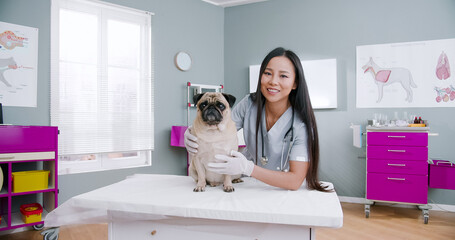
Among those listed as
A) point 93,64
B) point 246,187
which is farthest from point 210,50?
point 246,187

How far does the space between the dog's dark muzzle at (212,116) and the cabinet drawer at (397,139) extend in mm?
2467

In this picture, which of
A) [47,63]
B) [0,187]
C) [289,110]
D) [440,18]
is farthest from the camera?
[440,18]

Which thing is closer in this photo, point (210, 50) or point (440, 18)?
point (440, 18)

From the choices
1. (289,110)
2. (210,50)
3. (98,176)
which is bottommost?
(98,176)

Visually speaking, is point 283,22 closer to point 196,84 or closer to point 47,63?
point 196,84

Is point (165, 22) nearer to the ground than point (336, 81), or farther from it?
farther from it

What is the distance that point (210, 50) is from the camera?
4070 millimetres

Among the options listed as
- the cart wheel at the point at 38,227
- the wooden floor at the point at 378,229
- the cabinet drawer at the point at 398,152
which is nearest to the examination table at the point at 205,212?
the wooden floor at the point at 378,229

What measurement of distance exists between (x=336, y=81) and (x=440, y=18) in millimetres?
1322

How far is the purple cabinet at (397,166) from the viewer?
2.77m

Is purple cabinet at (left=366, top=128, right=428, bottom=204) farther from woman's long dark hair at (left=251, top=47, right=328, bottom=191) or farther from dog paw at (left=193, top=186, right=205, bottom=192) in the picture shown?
dog paw at (left=193, top=186, right=205, bottom=192)

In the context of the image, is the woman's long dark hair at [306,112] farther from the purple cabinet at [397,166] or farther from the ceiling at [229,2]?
the ceiling at [229,2]

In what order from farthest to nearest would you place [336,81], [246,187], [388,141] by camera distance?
[336,81] < [388,141] < [246,187]

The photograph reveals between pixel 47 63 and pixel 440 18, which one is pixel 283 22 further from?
pixel 47 63
